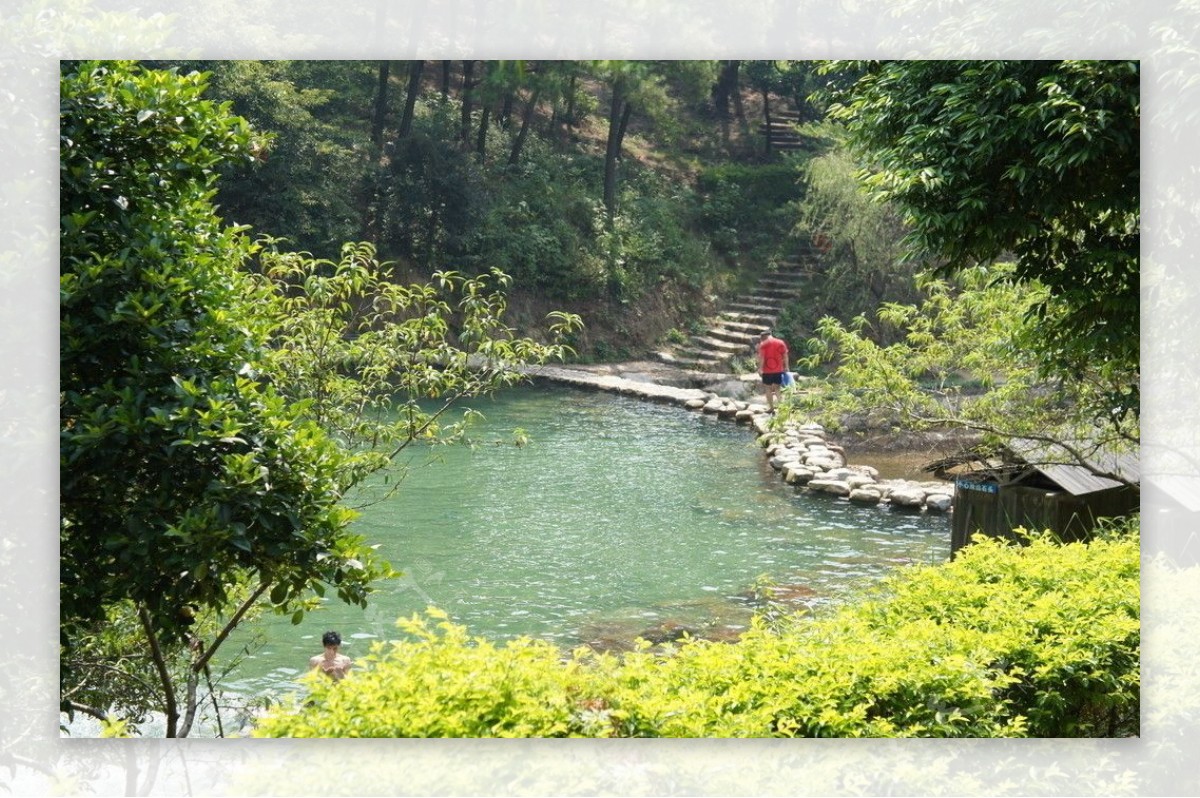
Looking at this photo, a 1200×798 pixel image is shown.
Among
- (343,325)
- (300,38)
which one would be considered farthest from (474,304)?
(300,38)

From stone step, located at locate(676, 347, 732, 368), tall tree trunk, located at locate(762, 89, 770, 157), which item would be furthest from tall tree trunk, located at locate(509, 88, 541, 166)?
stone step, located at locate(676, 347, 732, 368)

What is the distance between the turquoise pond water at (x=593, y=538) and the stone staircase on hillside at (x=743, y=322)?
845 millimetres

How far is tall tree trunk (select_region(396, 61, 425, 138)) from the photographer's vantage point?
22.8 feet

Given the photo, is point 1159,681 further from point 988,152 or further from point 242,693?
point 242,693

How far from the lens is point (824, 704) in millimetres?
3682

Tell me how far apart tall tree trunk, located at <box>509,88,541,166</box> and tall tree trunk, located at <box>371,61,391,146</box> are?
0.82m

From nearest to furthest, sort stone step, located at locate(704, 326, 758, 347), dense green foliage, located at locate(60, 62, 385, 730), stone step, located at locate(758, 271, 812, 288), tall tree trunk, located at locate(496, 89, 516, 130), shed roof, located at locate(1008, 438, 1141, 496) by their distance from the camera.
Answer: dense green foliage, located at locate(60, 62, 385, 730) < shed roof, located at locate(1008, 438, 1141, 496) < tall tree trunk, located at locate(496, 89, 516, 130) < stone step, located at locate(758, 271, 812, 288) < stone step, located at locate(704, 326, 758, 347)

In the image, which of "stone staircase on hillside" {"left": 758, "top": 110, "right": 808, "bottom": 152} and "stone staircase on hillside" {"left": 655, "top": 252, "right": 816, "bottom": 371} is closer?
"stone staircase on hillside" {"left": 758, "top": 110, "right": 808, "bottom": 152}

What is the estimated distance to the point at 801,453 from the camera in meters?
11.2

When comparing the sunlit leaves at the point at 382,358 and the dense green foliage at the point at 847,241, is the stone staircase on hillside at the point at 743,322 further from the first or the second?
the sunlit leaves at the point at 382,358

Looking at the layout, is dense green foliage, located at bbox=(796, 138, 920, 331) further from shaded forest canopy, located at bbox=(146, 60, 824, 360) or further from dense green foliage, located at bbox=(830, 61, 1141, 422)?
dense green foliage, located at bbox=(830, 61, 1141, 422)

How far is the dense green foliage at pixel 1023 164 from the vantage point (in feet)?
14.1

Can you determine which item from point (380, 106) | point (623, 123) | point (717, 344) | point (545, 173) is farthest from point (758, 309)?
point (380, 106)

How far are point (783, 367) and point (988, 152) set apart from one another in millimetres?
7267
